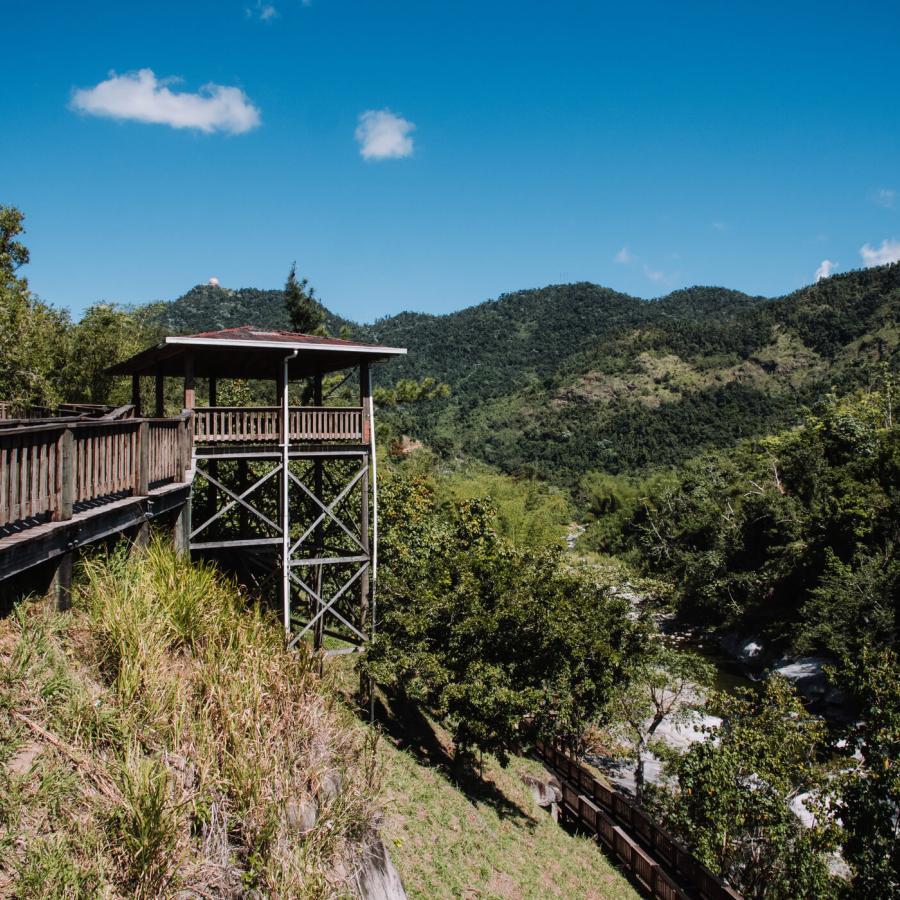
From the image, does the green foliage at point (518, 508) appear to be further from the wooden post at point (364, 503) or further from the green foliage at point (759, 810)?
the green foliage at point (759, 810)

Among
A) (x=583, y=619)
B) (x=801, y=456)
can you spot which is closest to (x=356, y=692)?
(x=583, y=619)

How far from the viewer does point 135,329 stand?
2777 centimetres

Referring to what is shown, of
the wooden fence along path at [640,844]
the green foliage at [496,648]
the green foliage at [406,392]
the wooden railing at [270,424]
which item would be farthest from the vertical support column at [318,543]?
the green foliage at [406,392]

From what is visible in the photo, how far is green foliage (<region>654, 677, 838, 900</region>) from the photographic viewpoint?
10.3 metres

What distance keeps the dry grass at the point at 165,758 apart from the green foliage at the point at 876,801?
699 centimetres

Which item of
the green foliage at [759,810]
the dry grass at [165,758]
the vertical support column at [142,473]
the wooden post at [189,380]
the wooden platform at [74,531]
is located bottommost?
the green foliage at [759,810]

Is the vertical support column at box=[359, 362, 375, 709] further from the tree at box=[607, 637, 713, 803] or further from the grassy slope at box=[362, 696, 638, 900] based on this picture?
the tree at box=[607, 637, 713, 803]

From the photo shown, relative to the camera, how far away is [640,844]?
12.9 metres

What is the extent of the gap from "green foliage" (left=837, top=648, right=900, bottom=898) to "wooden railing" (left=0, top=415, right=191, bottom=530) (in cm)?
977

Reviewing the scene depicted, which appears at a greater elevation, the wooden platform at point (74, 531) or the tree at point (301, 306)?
the tree at point (301, 306)

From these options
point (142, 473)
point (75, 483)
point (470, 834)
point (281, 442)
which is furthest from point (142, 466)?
point (470, 834)

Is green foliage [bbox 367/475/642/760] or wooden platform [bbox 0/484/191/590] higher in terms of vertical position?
wooden platform [bbox 0/484/191/590]

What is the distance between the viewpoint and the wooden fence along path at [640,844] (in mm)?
11070

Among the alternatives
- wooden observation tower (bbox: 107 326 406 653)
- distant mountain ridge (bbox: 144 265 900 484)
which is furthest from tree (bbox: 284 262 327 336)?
distant mountain ridge (bbox: 144 265 900 484)
